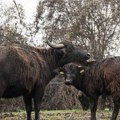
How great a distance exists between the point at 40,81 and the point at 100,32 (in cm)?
1565

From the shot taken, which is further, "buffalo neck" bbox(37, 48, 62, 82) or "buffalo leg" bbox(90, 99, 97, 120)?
"buffalo leg" bbox(90, 99, 97, 120)

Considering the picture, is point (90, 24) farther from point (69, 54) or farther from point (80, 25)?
point (69, 54)

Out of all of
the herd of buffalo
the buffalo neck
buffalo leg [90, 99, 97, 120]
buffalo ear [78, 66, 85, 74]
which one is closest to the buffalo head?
the herd of buffalo

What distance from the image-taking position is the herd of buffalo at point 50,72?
12.0 meters

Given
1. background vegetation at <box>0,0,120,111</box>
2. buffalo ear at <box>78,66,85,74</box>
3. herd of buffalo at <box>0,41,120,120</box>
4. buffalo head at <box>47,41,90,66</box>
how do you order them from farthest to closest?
background vegetation at <box>0,0,120,111</box>
buffalo ear at <box>78,66,85,74</box>
buffalo head at <box>47,41,90,66</box>
herd of buffalo at <box>0,41,120,120</box>

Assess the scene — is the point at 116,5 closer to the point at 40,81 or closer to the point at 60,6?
the point at 60,6

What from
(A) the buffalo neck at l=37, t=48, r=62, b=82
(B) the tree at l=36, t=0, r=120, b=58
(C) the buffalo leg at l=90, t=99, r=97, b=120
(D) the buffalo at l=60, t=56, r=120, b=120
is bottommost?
(C) the buffalo leg at l=90, t=99, r=97, b=120

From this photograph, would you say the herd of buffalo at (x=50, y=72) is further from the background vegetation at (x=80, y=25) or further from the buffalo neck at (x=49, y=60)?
the background vegetation at (x=80, y=25)

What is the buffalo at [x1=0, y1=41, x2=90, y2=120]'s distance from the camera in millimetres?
11875

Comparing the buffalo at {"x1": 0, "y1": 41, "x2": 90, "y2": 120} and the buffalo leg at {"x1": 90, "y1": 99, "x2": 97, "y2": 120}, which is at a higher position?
the buffalo at {"x1": 0, "y1": 41, "x2": 90, "y2": 120}

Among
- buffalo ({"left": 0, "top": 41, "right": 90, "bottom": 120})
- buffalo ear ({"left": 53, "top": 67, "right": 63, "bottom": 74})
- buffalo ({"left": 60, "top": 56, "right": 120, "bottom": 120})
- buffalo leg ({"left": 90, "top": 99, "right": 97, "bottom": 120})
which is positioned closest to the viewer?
buffalo ({"left": 0, "top": 41, "right": 90, "bottom": 120})

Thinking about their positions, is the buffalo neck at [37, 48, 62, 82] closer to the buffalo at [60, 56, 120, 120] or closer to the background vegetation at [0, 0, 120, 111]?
the buffalo at [60, 56, 120, 120]

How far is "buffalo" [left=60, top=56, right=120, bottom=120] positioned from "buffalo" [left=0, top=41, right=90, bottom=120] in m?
0.37

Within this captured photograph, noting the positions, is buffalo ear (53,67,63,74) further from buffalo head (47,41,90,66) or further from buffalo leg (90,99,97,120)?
buffalo leg (90,99,97,120)
